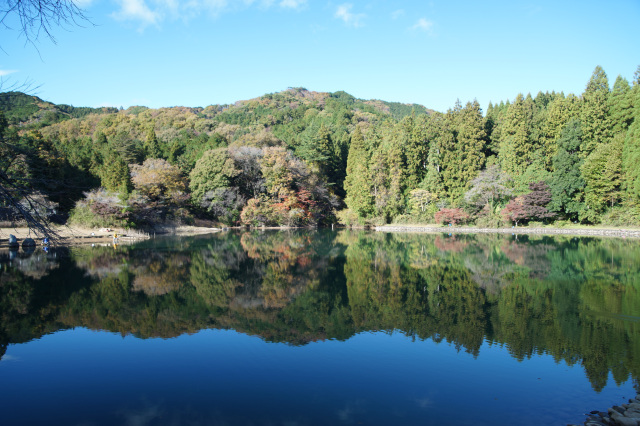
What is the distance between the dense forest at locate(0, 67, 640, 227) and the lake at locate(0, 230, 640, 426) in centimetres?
1686

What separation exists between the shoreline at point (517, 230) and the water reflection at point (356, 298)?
887 cm

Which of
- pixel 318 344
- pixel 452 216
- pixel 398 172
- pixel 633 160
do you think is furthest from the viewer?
pixel 398 172

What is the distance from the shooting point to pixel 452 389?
6164 millimetres

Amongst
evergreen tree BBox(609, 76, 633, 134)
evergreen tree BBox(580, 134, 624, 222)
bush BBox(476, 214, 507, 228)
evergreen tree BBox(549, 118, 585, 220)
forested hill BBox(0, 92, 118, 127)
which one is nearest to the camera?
forested hill BBox(0, 92, 118, 127)

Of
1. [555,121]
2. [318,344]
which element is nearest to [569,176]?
[555,121]

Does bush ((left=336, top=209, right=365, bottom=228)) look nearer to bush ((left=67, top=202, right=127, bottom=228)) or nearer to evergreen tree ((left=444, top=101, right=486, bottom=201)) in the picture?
evergreen tree ((left=444, top=101, right=486, bottom=201))

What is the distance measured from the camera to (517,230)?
31344 millimetres

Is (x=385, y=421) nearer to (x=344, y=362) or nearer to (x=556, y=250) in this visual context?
(x=344, y=362)

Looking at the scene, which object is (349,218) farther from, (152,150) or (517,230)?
(152,150)

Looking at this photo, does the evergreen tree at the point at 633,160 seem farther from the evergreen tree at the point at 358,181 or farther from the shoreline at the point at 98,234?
the shoreline at the point at 98,234

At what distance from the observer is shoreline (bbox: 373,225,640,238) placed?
27078 mm

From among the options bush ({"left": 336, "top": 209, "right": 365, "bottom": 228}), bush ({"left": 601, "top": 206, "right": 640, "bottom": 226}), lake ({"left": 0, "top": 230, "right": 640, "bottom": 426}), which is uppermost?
bush ({"left": 601, "top": 206, "right": 640, "bottom": 226})

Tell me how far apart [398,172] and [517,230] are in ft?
37.7

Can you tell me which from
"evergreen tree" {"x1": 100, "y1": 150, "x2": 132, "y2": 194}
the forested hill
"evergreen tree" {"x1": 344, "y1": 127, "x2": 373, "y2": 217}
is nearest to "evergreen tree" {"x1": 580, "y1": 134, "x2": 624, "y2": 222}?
"evergreen tree" {"x1": 344, "y1": 127, "x2": 373, "y2": 217}
